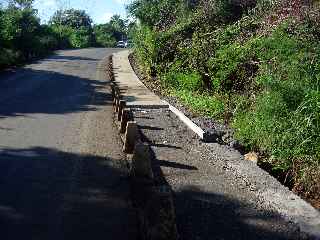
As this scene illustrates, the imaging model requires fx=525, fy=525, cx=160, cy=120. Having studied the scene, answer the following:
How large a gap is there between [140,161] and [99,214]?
121 cm

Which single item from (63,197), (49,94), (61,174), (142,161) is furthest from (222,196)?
(49,94)

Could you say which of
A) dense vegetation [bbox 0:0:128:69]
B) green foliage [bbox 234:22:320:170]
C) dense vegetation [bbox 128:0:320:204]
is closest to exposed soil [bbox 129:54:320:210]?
dense vegetation [bbox 128:0:320:204]

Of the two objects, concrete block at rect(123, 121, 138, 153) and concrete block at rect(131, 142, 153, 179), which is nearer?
concrete block at rect(131, 142, 153, 179)

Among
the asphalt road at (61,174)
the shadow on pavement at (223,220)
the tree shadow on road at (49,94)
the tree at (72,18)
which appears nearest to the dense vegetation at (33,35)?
the tree at (72,18)

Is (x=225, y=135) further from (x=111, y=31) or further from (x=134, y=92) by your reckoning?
(x=111, y=31)

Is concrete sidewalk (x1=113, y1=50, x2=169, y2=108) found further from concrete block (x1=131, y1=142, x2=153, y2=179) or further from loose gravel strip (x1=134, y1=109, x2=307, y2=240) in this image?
concrete block (x1=131, y1=142, x2=153, y2=179)

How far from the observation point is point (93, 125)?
12.7m

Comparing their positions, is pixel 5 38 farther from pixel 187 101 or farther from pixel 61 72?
→ pixel 187 101

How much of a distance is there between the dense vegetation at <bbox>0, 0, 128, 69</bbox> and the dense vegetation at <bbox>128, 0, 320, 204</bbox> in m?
12.3

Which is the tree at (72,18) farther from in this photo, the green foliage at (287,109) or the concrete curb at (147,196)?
the concrete curb at (147,196)

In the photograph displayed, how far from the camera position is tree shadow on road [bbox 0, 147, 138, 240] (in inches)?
236

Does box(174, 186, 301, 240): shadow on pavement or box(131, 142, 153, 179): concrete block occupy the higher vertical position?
box(131, 142, 153, 179): concrete block

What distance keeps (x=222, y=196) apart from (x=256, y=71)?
6.82 m

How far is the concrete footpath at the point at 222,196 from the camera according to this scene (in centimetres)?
605
